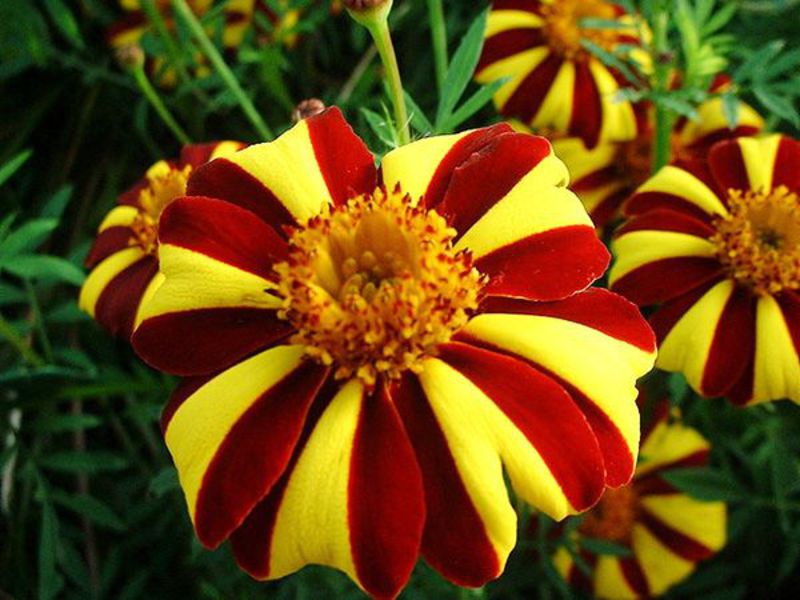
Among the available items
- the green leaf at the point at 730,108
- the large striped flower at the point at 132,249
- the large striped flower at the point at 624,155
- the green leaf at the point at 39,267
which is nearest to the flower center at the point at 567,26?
the large striped flower at the point at 624,155

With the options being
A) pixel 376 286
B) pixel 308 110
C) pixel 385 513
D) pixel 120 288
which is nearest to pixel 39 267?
pixel 120 288

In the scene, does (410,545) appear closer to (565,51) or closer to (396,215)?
(396,215)

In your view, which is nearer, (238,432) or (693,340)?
(238,432)

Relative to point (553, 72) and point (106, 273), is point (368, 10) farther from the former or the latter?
point (553, 72)

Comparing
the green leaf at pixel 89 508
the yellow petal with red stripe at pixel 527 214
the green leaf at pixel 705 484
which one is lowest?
the green leaf at pixel 705 484

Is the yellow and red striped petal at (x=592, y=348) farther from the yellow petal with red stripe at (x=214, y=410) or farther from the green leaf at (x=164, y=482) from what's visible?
the green leaf at (x=164, y=482)

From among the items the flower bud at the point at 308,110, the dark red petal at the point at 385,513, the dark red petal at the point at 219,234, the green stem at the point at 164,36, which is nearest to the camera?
the dark red petal at the point at 385,513

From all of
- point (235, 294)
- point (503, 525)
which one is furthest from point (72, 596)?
point (503, 525)
